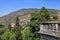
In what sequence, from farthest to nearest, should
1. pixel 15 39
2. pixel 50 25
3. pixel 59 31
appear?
pixel 15 39
pixel 50 25
pixel 59 31

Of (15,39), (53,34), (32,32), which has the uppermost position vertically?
(53,34)

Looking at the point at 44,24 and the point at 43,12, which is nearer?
the point at 44,24

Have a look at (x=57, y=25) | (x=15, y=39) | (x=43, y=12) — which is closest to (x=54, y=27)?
(x=57, y=25)

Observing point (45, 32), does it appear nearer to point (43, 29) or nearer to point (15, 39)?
point (43, 29)

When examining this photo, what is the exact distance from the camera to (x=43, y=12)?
3133 centimetres

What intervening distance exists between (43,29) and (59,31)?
1.40m

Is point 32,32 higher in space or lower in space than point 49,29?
lower

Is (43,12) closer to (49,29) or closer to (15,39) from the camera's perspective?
(49,29)

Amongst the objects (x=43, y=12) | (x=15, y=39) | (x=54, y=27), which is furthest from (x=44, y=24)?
(x=15, y=39)

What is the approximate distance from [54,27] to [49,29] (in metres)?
0.38

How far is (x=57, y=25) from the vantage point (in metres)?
9.69

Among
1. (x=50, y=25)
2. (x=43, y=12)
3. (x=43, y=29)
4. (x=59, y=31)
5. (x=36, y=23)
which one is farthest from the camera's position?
(x=43, y=12)

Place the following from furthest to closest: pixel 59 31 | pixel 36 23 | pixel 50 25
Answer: pixel 36 23, pixel 50 25, pixel 59 31

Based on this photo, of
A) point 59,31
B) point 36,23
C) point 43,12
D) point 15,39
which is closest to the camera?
point 59,31
